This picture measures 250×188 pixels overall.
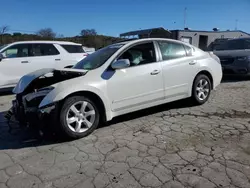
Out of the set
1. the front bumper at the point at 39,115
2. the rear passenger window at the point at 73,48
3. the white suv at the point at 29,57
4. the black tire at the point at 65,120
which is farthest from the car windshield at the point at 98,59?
the rear passenger window at the point at 73,48

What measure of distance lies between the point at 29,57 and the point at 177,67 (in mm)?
5243

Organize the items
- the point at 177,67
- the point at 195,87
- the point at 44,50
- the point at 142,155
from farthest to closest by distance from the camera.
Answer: the point at 44,50
the point at 195,87
the point at 177,67
the point at 142,155

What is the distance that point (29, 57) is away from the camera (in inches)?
306

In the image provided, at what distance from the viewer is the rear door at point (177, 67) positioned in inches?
185

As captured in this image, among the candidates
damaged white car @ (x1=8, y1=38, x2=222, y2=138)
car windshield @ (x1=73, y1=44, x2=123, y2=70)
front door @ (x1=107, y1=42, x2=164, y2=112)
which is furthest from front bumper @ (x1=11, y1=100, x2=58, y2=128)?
car windshield @ (x1=73, y1=44, x2=123, y2=70)

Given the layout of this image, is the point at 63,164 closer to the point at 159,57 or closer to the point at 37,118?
the point at 37,118

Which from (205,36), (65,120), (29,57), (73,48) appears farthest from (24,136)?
(205,36)

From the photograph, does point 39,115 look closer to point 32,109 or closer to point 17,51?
point 32,109

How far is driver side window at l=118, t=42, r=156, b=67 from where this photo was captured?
4.39 m

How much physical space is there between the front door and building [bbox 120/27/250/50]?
20.9m

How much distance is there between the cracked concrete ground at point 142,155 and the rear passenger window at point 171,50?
1.24m

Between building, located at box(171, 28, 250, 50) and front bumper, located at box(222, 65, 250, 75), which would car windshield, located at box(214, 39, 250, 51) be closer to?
front bumper, located at box(222, 65, 250, 75)

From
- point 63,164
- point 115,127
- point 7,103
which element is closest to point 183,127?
point 115,127

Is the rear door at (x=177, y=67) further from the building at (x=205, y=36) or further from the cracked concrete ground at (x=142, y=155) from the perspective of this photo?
the building at (x=205, y=36)
